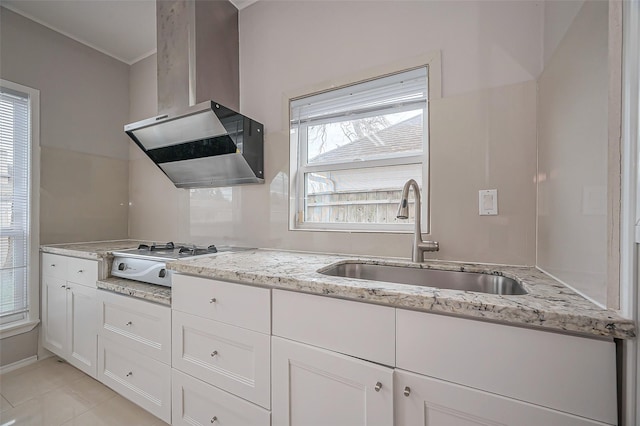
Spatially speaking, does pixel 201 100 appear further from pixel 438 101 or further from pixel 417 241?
pixel 417 241

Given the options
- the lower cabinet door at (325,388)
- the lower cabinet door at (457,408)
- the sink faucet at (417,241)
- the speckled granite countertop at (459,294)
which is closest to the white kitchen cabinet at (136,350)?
the speckled granite countertop at (459,294)

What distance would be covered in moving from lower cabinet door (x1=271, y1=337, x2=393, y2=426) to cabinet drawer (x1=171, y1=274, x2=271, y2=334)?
12 cm

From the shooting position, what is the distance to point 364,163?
1674 millimetres

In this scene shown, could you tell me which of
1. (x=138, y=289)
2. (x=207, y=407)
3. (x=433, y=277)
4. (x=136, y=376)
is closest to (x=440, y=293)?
(x=433, y=277)

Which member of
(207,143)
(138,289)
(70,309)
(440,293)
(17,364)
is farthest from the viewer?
(17,364)

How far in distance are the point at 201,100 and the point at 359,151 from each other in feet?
3.40

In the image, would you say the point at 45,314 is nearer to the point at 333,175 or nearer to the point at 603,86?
the point at 333,175

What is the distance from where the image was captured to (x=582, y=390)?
0.63 meters

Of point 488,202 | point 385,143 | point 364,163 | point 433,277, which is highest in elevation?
point 385,143

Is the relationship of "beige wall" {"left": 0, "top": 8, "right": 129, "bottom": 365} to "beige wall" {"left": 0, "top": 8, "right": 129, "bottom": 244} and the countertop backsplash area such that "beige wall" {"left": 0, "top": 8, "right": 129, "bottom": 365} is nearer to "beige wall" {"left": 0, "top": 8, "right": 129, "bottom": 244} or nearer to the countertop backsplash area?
"beige wall" {"left": 0, "top": 8, "right": 129, "bottom": 244}

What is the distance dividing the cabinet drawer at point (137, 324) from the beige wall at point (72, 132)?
108cm

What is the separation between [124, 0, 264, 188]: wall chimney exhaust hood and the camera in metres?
1.68

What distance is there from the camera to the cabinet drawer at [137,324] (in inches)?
54.2

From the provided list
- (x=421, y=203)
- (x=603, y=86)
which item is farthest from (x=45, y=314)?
(x=603, y=86)
